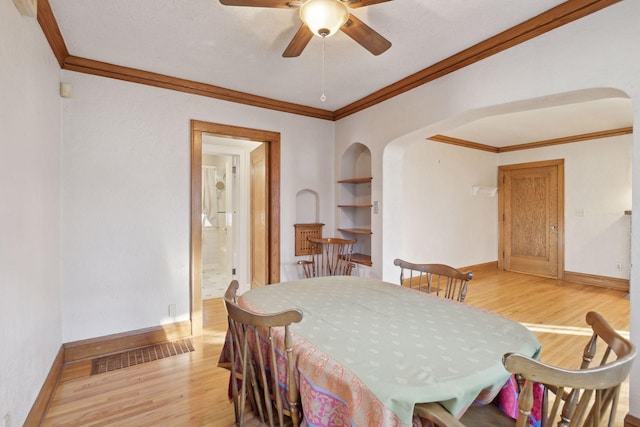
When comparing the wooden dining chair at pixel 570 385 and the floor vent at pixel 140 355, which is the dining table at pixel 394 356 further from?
the floor vent at pixel 140 355

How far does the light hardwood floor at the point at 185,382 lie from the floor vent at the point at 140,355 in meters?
0.07

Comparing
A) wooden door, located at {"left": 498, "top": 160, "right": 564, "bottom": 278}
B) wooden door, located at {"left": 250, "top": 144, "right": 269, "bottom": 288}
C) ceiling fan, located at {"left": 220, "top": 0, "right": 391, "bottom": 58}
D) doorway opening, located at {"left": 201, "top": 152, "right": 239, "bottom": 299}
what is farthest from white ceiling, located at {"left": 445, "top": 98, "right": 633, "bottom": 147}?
doorway opening, located at {"left": 201, "top": 152, "right": 239, "bottom": 299}

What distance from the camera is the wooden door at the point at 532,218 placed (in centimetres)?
549

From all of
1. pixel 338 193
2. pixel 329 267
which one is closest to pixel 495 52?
pixel 338 193

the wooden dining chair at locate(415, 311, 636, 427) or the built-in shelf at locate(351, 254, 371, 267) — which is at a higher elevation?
the wooden dining chair at locate(415, 311, 636, 427)

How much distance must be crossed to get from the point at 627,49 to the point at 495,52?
2.46 ft

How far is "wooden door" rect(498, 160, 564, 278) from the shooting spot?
5.49 m

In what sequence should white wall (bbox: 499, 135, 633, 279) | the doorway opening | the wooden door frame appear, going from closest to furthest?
the wooden door frame, white wall (bbox: 499, 135, 633, 279), the doorway opening

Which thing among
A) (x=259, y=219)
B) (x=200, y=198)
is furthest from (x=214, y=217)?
(x=200, y=198)

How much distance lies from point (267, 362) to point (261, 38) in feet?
6.97

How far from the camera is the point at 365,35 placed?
6.03 ft

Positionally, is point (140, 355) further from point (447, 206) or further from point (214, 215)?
point (447, 206)

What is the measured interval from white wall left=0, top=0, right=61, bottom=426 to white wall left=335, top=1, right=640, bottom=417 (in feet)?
9.12

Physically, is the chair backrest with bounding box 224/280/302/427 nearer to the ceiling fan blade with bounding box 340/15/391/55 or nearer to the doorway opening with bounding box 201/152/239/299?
the ceiling fan blade with bounding box 340/15/391/55
